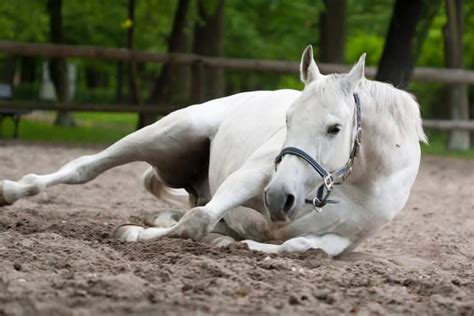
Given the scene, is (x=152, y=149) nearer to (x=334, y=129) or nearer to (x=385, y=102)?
(x=385, y=102)

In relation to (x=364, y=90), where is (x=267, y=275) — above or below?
below

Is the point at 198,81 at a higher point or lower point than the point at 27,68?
higher

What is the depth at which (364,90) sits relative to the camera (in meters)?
4.87

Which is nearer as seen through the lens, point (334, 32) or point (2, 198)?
point (2, 198)

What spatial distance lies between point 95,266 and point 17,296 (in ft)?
2.49

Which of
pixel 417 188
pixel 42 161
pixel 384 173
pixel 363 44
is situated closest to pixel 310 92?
pixel 384 173

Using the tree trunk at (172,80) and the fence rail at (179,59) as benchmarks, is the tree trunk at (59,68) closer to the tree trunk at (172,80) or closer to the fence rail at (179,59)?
the tree trunk at (172,80)

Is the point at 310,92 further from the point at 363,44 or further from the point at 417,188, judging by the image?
the point at 363,44

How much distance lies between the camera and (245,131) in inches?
232

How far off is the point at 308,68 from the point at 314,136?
1.75 ft

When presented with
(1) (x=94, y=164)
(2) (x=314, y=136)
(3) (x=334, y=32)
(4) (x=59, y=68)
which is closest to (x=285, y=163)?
(2) (x=314, y=136)

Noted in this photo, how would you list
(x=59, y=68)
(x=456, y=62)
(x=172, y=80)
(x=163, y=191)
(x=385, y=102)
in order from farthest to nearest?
(x=59, y=68) < (x=172, y=80) < (x=456, y=62) < (x=163, y=191) < (x=385, y=102)

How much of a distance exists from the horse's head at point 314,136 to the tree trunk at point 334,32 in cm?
1417

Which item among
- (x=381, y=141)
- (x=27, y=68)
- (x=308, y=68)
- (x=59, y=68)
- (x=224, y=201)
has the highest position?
(x=308, y=68)
